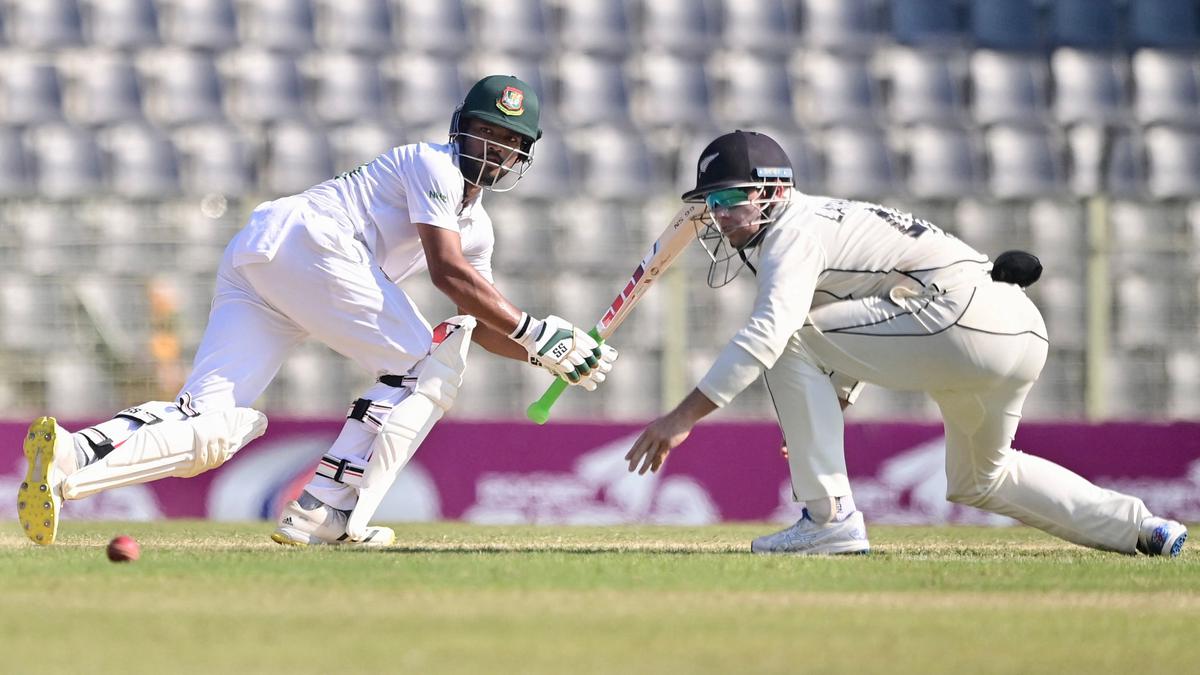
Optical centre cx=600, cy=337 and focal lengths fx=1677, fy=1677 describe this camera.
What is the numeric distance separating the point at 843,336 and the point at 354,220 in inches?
64.7

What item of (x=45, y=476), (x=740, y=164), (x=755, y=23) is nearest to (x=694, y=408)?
(x=740, y=164)

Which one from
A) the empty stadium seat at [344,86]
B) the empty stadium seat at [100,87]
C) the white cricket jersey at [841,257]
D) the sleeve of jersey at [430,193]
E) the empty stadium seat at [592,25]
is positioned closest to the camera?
the white cricket jersey at [841,257]

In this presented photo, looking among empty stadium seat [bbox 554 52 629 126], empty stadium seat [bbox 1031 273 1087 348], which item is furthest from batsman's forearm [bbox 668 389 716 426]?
empty stadium seat [bbox 554 52 629 126]

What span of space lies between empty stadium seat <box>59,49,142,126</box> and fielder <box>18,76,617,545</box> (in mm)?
7702

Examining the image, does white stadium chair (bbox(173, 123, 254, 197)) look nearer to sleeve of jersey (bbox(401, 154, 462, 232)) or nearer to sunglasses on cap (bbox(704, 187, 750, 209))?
sleeve of jersey (bbox(401, 154, 462, 232))

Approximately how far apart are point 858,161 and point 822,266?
730 centimetres

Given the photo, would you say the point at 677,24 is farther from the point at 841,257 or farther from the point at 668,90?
the point at 841,257

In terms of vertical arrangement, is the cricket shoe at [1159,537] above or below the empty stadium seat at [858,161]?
below

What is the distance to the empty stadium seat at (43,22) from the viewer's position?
13164 mm

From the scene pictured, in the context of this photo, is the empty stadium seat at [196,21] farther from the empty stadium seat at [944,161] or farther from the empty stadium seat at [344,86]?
the empty stadium seat at [944,161]

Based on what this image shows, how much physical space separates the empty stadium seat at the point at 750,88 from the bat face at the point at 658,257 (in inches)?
272

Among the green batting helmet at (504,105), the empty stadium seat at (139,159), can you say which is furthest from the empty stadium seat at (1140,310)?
the empty stadium seat at (139,159)

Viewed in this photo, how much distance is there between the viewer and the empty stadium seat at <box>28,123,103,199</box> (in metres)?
12.1

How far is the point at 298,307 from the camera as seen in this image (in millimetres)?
5391
